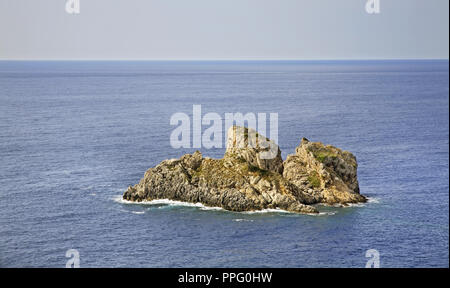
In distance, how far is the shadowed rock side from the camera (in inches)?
3666

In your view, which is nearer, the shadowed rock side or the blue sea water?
the blue sea water

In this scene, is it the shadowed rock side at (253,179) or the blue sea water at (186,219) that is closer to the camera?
the blue sea water at (186,219)

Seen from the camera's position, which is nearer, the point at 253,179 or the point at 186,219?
the point at 186,219

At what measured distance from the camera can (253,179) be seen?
9438 cm

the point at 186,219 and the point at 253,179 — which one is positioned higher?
the point at 253,179

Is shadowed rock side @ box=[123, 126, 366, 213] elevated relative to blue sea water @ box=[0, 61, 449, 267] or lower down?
elevated

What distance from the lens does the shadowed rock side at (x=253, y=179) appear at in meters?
93.1

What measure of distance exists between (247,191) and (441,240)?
92.2ft

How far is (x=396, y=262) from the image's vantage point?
2965 inches

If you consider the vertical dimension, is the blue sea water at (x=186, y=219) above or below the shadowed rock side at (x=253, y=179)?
below
